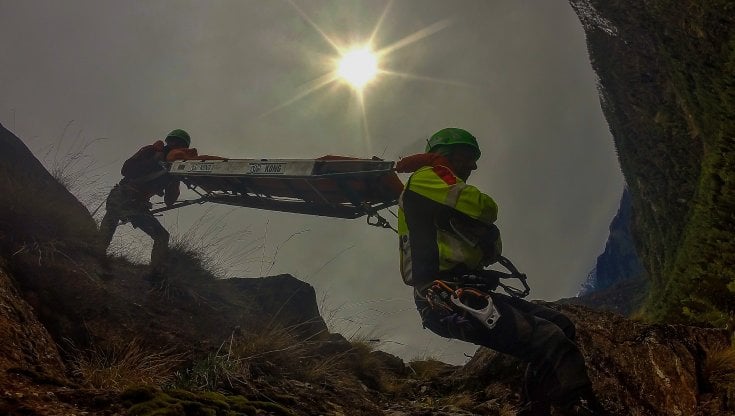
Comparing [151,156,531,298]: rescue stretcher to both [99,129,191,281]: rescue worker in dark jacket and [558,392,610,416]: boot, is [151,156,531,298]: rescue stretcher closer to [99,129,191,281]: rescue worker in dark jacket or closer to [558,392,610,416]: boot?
[99,129,191,281]: rescue worker in dark jacket

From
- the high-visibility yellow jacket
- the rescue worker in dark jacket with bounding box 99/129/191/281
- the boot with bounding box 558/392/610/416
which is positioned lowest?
the boot with bounding box 558/392/610/416

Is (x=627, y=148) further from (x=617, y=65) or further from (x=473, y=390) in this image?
(x=473, y=390)

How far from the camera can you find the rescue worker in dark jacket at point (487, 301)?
12.0 feet

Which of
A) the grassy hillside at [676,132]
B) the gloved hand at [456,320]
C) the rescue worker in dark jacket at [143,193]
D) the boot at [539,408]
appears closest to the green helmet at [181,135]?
the rescue worker in dark jacket at [143,193]

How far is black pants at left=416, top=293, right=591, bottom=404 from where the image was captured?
3.56 meters

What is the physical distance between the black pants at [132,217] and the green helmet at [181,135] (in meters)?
1.43

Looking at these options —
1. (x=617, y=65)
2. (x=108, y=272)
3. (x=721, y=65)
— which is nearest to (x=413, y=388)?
(x=108, y=272)

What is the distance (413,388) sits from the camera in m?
5.94

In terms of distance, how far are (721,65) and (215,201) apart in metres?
9.13

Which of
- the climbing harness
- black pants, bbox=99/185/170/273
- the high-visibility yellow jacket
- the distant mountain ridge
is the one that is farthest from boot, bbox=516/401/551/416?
Result: the distant mountain ridge

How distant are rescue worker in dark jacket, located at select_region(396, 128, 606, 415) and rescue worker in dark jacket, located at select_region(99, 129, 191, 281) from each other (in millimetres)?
6121

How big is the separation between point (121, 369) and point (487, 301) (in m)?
2.84

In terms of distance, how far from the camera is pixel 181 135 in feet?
31.9

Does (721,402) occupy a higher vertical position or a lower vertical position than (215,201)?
lower
